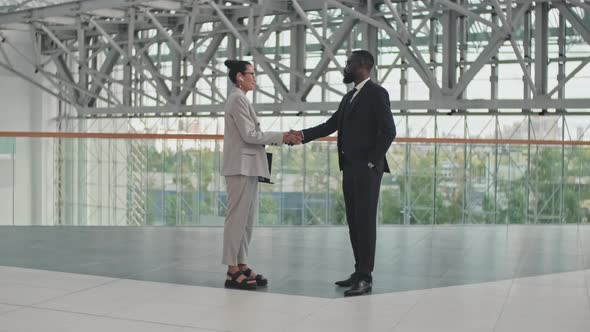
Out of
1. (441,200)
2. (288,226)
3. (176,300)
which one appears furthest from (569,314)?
(441,200)

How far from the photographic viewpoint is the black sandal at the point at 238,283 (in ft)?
13.0

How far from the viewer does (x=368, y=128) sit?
13.1 ft

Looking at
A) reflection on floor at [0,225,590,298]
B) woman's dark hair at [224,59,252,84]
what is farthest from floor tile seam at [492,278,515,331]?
woman's dark hair at [224,59,252,84]

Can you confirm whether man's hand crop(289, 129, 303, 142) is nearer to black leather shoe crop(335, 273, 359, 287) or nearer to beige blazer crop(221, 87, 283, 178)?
beige blazer crop(221, 87, 283, 178)

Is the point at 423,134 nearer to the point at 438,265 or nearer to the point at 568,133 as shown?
the point at 568,133

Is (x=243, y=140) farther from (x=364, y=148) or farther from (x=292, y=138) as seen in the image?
(x=364, y=148)

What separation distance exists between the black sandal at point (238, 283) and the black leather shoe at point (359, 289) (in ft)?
1.63

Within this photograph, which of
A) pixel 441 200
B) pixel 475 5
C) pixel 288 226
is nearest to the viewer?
pixel 288 226

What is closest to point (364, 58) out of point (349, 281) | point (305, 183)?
point (349, 281)

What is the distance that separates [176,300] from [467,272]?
1.80 meters

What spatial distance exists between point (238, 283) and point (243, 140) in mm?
740

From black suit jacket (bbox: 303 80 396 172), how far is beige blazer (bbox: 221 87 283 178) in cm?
37

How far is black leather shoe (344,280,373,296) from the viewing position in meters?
3.80

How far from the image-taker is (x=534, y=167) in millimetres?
8164
